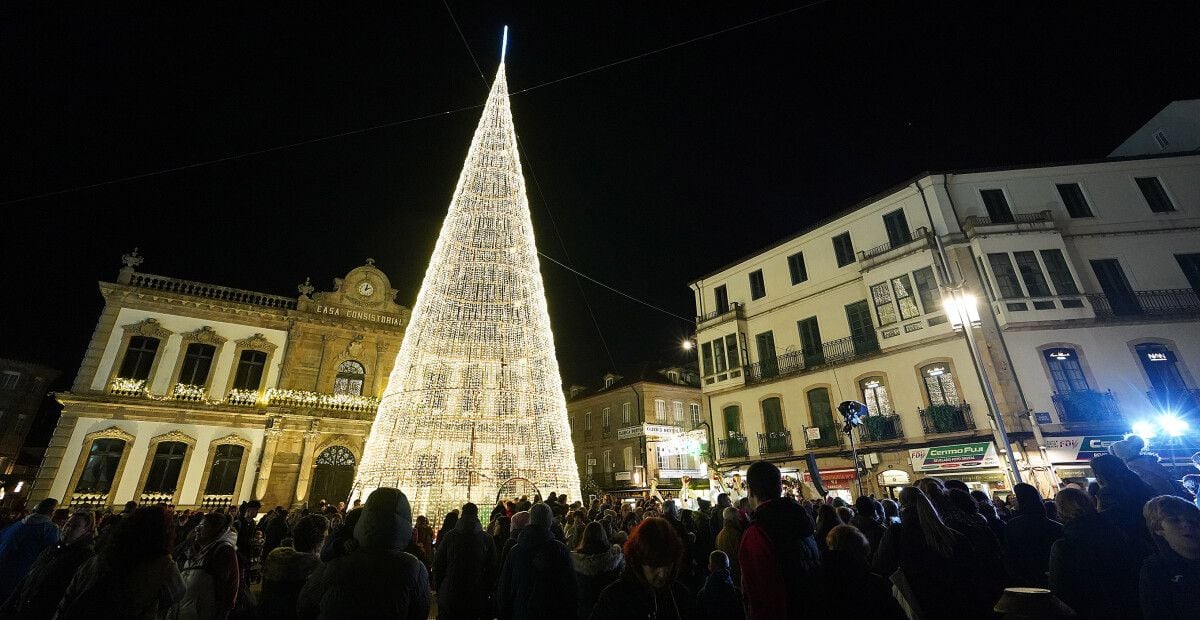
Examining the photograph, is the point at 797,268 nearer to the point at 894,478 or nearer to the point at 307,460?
the point at 894,478

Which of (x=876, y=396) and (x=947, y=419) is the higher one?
(x=876, y=396)

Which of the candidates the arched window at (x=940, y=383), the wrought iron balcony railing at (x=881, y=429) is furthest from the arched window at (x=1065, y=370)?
the wrought iron balcony railing at (x=881, y=429)

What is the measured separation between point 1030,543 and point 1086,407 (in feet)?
52.2

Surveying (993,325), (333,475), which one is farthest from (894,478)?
(333,475)

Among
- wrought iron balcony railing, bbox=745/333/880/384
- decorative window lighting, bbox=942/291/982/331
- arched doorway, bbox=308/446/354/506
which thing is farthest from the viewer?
arched doorway, bbox=308/446/354/506

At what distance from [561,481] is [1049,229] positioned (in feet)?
65.8

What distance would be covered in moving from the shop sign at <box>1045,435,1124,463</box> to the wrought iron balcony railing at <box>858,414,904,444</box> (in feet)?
13.5

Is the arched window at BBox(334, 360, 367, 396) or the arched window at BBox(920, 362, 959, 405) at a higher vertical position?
the arched window at BBox(334, 360, 367, 396)

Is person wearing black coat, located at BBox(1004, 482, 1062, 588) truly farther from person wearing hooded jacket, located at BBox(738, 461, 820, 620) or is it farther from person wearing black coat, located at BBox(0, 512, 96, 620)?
person wearing black coat, located at BBox(0, 512, 96, 620)

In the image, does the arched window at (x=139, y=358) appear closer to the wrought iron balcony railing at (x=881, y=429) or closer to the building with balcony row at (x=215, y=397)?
the building with balcony row at (x=215, y=397)

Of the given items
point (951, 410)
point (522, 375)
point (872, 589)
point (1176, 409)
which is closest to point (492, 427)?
point (522, 375)

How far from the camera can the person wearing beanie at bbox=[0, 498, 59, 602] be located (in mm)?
5043

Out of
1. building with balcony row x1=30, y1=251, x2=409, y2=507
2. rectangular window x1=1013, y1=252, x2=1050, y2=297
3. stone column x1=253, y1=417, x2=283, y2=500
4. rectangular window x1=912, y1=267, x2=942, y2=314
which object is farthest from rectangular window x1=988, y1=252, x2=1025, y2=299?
stone column x1=253, y1=417, x2=283, y2=500

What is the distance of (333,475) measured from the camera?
77.8 feet
